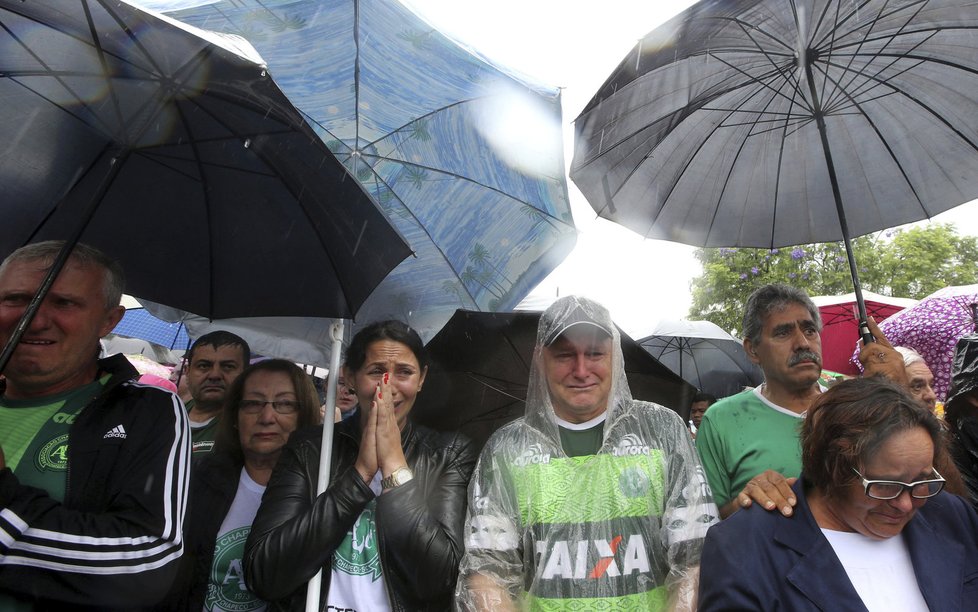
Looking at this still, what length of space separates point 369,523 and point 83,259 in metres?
1.20

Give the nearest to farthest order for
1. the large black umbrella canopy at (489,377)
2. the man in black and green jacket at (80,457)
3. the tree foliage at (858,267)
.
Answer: the man in black and green jacket at (80,457), the large black umbrella canopy at (489,377), the tree foliage at (858,267)

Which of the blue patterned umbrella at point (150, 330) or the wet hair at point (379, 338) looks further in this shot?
the blue patterned umbrella at point (150, 330)

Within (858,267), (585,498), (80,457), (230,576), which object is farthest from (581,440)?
(858,267)

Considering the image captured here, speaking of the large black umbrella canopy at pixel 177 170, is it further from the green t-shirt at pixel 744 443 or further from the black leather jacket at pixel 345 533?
the green t-shirt at pixel 744 443

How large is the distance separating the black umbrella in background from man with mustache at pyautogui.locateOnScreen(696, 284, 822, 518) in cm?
141

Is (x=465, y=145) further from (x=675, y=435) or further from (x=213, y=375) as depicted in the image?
Result: (x=213, y=375)

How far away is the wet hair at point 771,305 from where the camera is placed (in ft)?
9.05

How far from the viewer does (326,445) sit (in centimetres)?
235

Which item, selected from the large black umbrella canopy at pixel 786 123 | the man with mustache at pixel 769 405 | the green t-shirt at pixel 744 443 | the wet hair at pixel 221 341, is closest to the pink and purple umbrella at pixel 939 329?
the large black umbrella canopy at pixel 786 123

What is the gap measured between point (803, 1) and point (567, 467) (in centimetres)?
191

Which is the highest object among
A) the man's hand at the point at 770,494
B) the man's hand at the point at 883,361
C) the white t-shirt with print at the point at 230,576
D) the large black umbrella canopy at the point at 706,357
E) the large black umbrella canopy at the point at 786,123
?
the large black umbrella canopy at the point at 786,123

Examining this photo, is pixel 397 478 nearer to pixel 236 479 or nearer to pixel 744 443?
pixel 236 479

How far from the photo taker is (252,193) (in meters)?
2.39

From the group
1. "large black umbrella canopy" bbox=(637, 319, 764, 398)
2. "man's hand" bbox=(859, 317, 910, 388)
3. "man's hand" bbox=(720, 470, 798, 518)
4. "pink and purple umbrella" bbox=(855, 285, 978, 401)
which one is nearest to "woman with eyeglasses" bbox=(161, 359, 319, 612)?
"man's hand" bbox=(720, 470, 798, 518)
